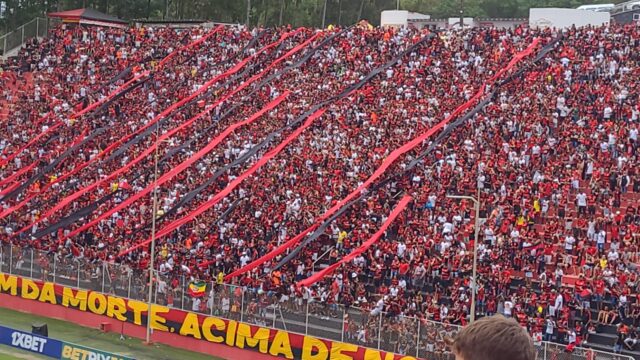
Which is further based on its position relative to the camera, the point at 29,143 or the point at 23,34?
the point at 23,34

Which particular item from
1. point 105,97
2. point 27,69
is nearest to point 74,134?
point 105,97

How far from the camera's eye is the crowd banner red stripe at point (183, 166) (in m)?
44.2

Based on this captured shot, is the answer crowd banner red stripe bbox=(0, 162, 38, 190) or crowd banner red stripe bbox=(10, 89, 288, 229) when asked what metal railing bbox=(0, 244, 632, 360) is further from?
crowd banner red stripe bbox=(0, 162, 38, 190)

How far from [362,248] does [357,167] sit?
6.07 m

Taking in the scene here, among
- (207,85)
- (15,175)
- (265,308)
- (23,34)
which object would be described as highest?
(23,34)

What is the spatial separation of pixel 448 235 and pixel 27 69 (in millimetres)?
36416

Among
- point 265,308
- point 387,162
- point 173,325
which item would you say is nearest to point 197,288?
point 173,325

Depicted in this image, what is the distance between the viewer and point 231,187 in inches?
1704

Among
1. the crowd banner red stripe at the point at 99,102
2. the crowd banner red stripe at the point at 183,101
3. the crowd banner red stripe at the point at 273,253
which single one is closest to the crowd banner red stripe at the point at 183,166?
the crowd banner red stripe at the point at 183,101

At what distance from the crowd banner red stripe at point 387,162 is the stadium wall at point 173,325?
8.88 feet

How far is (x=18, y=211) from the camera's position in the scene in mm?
47594

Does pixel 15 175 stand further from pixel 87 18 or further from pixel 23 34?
pixel 23 34

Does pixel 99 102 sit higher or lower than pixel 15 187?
higher

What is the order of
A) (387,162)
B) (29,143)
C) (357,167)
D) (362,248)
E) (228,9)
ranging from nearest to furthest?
(362,248) < (387,162) < (357,167) < (29,143) < (228,9)
